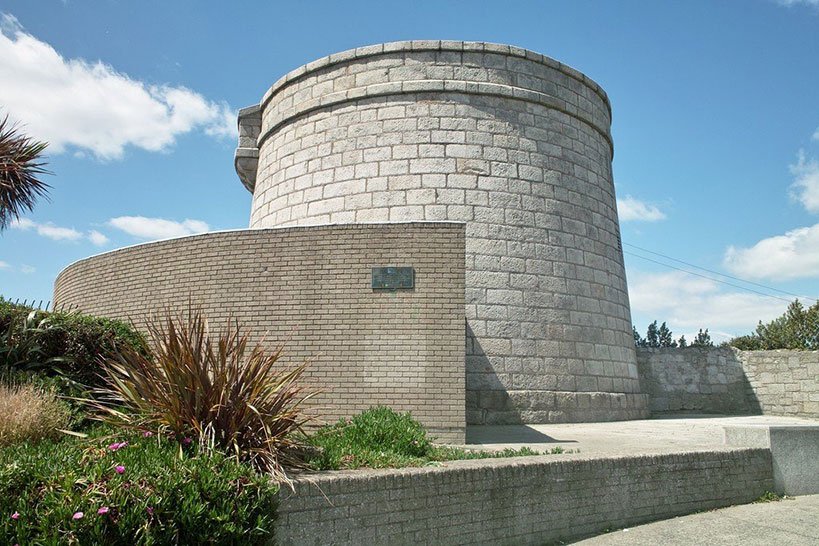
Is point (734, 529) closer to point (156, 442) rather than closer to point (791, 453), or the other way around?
point (791, 453)

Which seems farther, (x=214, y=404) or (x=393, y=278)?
(x=393, y=278)

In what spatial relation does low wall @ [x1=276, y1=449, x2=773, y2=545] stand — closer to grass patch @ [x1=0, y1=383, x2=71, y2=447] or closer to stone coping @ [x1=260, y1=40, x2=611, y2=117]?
grass patch @ [x1=0, y1=383, x2=71, y2=447]

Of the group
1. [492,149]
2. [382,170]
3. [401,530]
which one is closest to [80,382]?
[401,530]

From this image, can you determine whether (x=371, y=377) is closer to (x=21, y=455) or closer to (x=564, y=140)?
(x=21, y=455)

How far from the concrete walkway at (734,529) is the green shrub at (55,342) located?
5.90 meters

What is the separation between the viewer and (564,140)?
15570mm

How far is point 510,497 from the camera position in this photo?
255 inches

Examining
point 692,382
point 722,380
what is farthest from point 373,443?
point 722,380

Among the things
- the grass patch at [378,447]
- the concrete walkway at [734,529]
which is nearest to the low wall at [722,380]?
the concrete walkway at [734,529]

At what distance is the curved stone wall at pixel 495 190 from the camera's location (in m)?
13.5

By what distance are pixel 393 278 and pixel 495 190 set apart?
15.7ft

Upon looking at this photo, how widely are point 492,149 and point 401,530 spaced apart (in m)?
10.3

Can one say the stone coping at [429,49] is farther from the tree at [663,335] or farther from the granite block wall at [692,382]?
the tree at [663,335]

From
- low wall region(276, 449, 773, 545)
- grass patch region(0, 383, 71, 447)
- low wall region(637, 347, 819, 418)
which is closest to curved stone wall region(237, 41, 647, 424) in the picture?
low wall region(637, 347, 819, 418)
